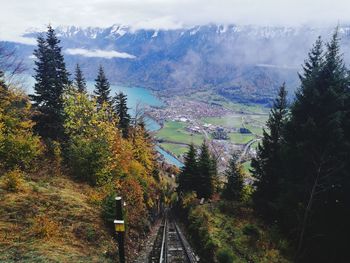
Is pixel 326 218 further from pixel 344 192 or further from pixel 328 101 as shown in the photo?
pixel 328 101

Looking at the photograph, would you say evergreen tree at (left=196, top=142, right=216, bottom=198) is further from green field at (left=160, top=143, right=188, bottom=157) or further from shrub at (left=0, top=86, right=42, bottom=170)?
green field at (left=160, top=143, right=188, bottom=157)

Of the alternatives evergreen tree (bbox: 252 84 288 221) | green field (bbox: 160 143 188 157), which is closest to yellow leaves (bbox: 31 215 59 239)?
evergreen tree (bbox: 252 84 288 221)

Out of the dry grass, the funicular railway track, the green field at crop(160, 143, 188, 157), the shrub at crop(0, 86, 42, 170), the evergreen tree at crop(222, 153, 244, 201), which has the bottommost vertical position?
the green field at crop(160, 143, 188, 157)

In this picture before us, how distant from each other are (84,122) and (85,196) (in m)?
9.59

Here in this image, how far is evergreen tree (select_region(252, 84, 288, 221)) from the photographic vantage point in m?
28.7

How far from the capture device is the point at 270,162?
29.5 m

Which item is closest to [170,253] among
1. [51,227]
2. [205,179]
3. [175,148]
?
[51,227]

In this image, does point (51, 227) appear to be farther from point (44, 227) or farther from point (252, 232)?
point (252, 232)

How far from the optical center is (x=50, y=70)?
107ft

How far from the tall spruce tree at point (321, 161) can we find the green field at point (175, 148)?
136 meters

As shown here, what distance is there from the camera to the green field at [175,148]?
6336 inches

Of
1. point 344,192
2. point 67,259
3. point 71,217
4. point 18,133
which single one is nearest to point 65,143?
point 18,133

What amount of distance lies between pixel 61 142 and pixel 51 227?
17651 millimetres

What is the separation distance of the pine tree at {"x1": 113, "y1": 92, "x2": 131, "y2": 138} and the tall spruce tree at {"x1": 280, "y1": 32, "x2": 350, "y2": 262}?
29.4m
